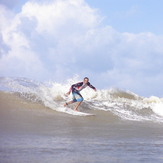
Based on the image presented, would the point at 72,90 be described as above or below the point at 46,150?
above

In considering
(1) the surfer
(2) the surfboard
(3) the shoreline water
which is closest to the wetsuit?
(1) the surfer

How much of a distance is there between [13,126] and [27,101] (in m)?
4.55

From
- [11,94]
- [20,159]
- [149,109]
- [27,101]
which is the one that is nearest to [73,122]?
[27,101]

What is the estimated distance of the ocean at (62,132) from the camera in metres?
5.72

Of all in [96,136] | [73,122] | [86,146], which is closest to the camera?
[86,146]

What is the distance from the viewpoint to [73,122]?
10.4 metres

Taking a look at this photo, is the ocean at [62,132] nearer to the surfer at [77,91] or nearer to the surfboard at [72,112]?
the surfboard at [72,112]

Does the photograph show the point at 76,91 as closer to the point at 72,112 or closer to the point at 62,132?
the point at 72,112

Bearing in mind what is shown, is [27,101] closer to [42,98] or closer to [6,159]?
[42,98]

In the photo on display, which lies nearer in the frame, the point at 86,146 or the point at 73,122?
the point at 86,146

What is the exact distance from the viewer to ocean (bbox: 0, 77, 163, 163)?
5719mm

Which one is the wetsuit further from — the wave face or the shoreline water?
the shoreline water

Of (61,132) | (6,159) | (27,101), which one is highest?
(27,101)

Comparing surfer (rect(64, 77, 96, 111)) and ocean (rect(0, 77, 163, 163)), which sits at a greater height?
surfer (rect(64, 77, 96, 111))
